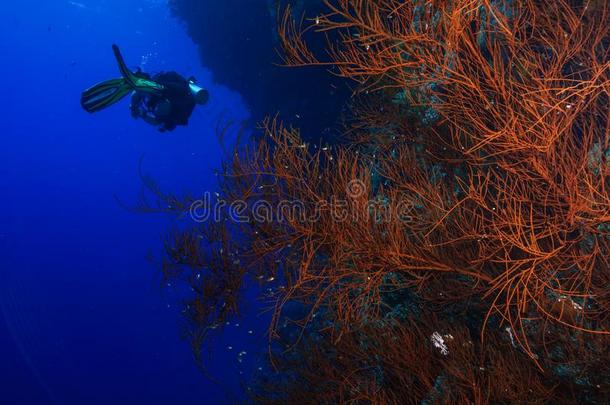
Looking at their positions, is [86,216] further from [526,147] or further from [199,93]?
[526,147]

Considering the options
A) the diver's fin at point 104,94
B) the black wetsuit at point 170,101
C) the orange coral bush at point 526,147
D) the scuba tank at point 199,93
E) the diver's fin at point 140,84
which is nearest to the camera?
the orange coral bush at point 526,147

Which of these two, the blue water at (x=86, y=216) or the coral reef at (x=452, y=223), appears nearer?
the coral reef at (x=452, y=223)

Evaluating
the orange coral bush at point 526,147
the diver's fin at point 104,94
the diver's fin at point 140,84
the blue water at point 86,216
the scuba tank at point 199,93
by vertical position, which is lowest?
the orange coral bush at point 526,147

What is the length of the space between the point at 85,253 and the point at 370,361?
1701 inches

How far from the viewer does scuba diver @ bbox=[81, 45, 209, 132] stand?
5.81 metres

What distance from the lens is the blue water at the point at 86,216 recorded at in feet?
83.3

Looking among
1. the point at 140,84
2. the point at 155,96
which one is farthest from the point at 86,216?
the point at 140,84

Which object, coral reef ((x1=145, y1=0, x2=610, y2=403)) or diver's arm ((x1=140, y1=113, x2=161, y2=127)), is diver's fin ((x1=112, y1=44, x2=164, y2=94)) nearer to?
diver's arm ((x1=140, y1=113, x2=161, y2=127))

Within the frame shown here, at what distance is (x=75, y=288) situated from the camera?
33.4 meters

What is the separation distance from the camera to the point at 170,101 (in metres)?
6.42

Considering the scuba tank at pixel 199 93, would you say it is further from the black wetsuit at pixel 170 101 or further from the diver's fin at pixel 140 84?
the diver's fin at pixel 140 84

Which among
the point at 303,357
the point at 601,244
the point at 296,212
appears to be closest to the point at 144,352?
the point at 303,357

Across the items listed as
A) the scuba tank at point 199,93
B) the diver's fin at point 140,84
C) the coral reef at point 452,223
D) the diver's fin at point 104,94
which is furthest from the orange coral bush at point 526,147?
the diver's fin at point 104,94

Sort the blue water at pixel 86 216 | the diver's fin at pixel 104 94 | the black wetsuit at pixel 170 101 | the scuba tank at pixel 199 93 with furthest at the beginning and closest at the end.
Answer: the blue water at pixel 86 216, the scuba tank at pixel 199 93, the black wetsuit at pixel 170 101, the diver's fin at pixel 104 94
